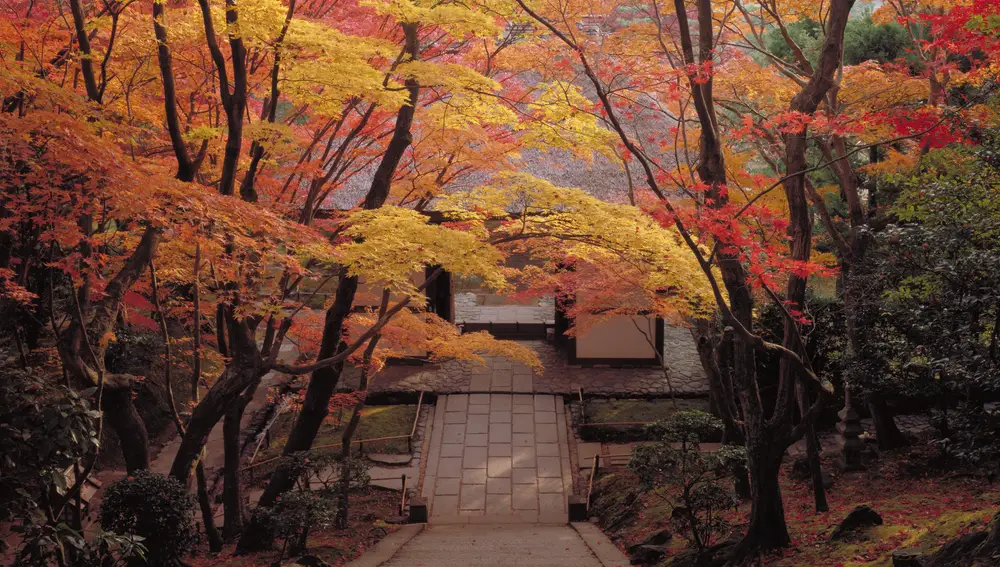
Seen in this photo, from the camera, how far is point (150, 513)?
25.1 feet

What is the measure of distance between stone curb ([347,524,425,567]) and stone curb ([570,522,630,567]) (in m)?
2.22

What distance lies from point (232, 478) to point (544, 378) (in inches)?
309

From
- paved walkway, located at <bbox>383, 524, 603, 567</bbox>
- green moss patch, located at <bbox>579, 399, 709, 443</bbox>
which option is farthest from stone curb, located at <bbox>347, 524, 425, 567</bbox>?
green moss patch, located at <bbox>579, 399, 709, 443</bbox>

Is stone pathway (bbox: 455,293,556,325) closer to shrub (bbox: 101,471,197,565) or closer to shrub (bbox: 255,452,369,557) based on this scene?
shrub (bbox: 255,452,369,557)

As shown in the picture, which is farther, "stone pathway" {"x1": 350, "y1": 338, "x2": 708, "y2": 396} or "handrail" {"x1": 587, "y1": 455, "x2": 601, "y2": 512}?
"stone pathway" {"x1": 350, "y1": 338, "x2": 708, "y2": 396}

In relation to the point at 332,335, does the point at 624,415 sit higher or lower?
lower

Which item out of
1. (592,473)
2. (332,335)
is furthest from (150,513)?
(592,473)

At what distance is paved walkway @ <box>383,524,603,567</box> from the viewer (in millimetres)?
8617

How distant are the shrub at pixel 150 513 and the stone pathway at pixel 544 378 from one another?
7.55 metres

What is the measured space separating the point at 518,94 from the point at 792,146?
227 inches

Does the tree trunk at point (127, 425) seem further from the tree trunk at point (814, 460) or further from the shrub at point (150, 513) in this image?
the tree trunk at point (814, 460)

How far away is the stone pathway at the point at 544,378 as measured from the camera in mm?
15727

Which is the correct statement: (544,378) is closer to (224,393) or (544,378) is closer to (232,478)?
(232,478)

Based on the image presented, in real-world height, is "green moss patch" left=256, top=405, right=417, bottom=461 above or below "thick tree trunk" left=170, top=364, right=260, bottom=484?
below
